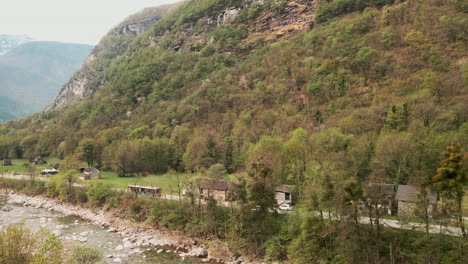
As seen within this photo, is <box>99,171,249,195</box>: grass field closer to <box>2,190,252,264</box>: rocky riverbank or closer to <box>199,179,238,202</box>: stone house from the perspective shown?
<box>199,179,238,202</box>: stone house

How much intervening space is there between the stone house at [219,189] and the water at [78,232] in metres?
9.02

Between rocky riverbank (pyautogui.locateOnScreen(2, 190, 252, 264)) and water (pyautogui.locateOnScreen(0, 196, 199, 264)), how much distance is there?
0.75m

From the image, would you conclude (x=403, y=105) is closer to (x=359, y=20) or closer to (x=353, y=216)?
(x=353, y=216)

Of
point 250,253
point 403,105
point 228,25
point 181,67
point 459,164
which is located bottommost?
point 250,253

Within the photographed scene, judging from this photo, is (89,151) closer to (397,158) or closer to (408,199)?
(397,158)

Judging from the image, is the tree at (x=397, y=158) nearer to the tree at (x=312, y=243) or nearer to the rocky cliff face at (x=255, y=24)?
the tree at (x=312, y=243)

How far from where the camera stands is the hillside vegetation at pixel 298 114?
30188mm

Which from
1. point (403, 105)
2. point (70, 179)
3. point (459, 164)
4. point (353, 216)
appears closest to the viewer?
point (459, 164)

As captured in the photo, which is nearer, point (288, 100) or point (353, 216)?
point (353, 216)

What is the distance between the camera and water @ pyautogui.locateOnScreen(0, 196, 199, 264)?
119 feet

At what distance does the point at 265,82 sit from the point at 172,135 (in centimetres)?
3242

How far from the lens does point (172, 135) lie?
81.7 meters

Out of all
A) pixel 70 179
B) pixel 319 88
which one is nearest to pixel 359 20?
pixel 319 88

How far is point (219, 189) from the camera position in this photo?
45.2 m
